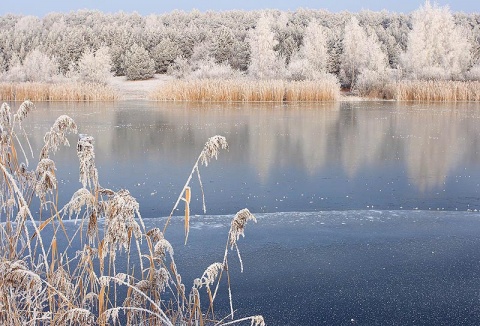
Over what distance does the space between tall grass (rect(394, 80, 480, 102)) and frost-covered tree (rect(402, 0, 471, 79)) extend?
286 inches

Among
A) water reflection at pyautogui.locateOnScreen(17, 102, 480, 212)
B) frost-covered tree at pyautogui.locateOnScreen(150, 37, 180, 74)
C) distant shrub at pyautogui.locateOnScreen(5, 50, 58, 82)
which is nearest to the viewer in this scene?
water reflection at pyautogui.locateOnScreen(17, 102, 480, 212)

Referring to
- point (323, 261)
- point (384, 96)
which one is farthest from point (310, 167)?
point (384, 96)

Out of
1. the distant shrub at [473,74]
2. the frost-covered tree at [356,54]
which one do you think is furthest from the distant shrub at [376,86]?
the distant shrub at [473,74]

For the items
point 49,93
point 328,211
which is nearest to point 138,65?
point 49,93

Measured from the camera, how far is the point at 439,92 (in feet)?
73.4

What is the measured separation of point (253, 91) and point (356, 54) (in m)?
14.1

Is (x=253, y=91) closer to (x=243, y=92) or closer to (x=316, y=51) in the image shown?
(x=243, y=92)

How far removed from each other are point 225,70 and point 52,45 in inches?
579

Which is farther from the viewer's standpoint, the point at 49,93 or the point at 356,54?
the point at 356,54

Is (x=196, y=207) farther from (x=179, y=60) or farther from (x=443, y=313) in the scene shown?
(x=179, y=60)

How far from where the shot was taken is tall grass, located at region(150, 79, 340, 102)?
2141 centimetres

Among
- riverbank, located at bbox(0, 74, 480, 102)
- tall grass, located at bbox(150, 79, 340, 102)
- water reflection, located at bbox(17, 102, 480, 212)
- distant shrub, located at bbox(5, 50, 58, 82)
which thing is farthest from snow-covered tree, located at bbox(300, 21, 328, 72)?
water reflection, located at bbox(17, 102, 480, 212)

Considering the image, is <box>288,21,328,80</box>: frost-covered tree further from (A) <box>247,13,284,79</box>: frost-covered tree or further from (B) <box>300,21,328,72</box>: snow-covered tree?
(A) <box>247,13,284,79</box>: frost-covered tree

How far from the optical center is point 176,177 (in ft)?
21.4
